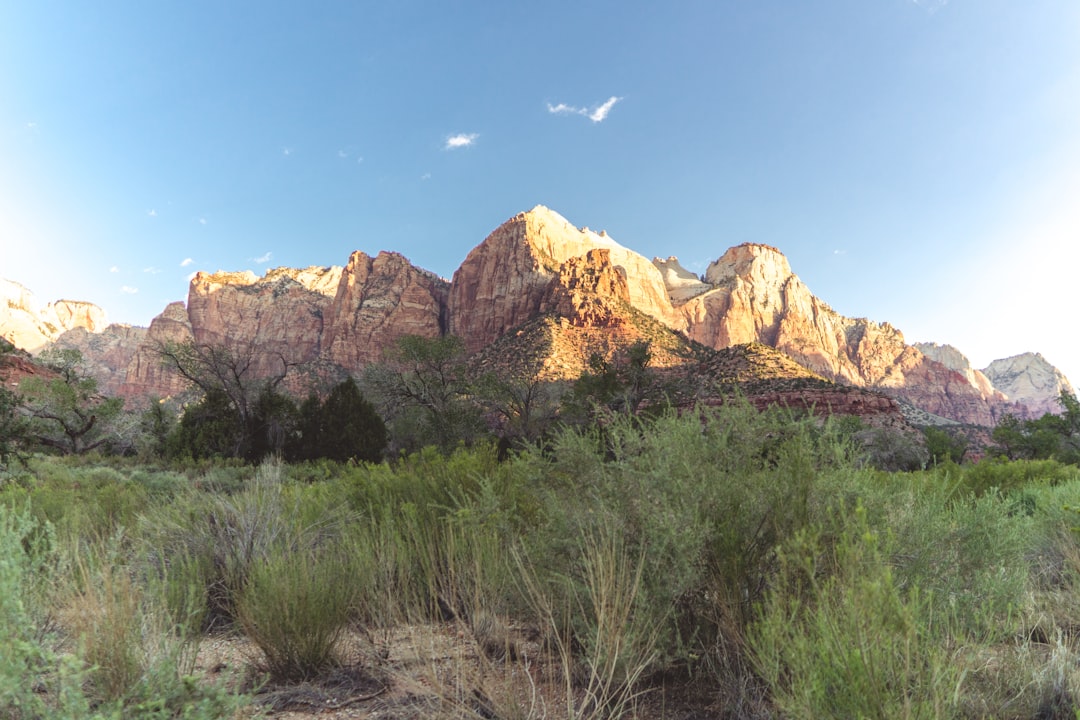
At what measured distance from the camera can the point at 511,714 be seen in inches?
85.0

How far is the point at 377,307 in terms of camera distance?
10919 cm

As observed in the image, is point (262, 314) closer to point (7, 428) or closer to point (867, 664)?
point (7, 428)

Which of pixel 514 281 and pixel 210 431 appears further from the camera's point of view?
pixel 514 281

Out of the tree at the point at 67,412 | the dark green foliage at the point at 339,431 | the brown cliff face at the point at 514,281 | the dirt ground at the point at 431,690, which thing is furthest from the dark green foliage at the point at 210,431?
the brown cliff face at the point at 514,281

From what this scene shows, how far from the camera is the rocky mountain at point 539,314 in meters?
88.2

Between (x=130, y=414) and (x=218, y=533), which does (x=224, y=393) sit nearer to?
(x=130, y=414)

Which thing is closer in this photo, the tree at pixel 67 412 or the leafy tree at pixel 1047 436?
the tree at pixel 67 412

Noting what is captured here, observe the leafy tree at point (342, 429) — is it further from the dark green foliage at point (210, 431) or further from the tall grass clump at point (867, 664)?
the tall grass clump at point (867, 664)

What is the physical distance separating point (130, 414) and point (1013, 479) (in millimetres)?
44175

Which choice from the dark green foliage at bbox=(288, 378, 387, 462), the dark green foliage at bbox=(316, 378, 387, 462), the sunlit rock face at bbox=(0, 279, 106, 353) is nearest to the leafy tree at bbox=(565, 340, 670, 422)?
the dark green foliage at bbox=(316, 378, 387, 462)

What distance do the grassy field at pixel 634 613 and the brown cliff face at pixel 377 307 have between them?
103m

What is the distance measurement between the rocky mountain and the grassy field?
207 ft

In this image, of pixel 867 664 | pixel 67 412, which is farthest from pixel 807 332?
pixel 867 664

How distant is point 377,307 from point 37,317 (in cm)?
11568
